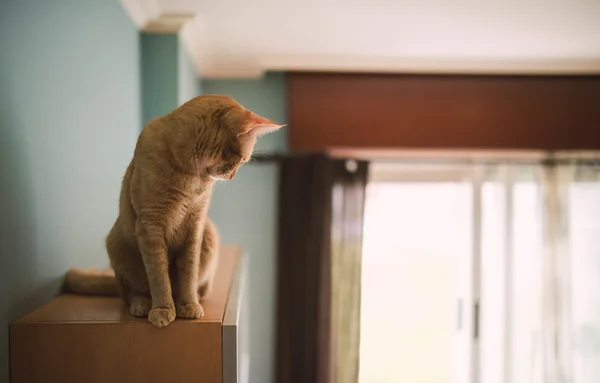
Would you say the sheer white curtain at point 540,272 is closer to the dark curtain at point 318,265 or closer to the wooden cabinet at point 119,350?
the dark curtain at point 318,265

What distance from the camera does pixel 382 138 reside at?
271 centimetres

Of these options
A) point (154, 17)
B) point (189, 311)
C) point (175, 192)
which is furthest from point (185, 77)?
point (189, 311)

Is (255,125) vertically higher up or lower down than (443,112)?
lower down

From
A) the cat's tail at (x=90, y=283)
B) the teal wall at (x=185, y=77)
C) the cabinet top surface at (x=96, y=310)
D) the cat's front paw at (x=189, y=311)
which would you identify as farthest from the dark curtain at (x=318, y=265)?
the cat's front paw at (x=189, y=311)

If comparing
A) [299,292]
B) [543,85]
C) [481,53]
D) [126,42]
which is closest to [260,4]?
[126,42]

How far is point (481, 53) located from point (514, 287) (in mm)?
1467

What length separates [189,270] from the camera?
943 millimetres

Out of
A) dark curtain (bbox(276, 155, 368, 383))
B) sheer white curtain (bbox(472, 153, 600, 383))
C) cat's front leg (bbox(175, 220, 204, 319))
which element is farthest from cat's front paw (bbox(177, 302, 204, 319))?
sheer white curtain (bbox(472, 153, 600, 383))

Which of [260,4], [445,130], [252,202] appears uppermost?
[260,4]

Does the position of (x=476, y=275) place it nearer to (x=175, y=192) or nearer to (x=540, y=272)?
(x=540, y=272)

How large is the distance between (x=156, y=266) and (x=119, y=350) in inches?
6.5

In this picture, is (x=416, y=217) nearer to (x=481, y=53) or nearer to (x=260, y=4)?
(x=481, y=53)

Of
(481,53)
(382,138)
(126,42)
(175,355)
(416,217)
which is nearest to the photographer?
(175,355)

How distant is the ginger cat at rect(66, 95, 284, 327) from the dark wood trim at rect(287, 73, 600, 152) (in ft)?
5.79
